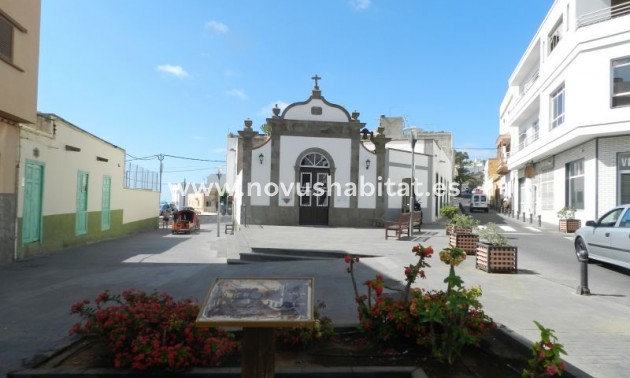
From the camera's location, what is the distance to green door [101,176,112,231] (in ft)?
61.7

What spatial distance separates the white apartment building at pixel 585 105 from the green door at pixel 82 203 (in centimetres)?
1944

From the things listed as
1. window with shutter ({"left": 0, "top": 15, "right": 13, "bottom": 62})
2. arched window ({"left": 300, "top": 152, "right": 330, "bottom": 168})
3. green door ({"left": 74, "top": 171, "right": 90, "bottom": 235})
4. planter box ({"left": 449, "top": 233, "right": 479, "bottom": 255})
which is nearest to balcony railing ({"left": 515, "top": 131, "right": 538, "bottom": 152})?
arched window ({"left": 300, "top": 152, "right": 330, "bottom": 168})

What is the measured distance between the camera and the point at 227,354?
14.0ft

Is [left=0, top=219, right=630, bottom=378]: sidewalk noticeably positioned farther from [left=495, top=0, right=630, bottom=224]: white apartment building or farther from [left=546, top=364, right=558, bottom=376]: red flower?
[left=495, top=0, right=630, bottom=224]: white apartment building

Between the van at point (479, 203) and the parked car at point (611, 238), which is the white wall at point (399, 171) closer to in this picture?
the parked car at point (611, 238)

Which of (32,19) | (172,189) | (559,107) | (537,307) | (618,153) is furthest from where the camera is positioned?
(172,189)

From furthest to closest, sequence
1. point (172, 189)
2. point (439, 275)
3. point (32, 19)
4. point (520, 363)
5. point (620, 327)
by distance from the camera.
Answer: point (172, 189) < point (32, 19) < point (439, 275) < point (620, 327) < point (520, 363)

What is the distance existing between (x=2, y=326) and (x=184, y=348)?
3.17m

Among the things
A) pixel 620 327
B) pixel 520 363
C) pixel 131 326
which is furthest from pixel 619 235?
pixel 131 326

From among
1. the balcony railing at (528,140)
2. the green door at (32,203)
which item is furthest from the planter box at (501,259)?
the balcony railing at (528,140)

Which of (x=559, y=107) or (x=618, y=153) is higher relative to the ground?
(x=559, y=107)

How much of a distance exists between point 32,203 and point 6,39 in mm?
4548

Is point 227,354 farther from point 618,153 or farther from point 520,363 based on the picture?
point 618,153

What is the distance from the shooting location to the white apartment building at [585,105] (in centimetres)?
1661
